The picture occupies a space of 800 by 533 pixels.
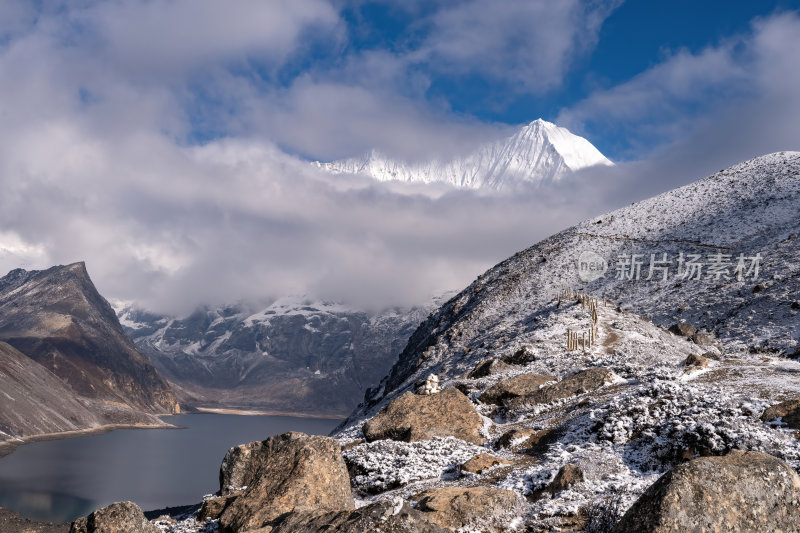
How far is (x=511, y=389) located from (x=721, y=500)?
23310 millimetres

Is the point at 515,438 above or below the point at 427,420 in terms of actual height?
below

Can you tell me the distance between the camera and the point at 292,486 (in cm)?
1897

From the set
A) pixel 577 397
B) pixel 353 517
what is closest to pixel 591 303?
pixel 577 397

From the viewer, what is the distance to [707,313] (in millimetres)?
67250

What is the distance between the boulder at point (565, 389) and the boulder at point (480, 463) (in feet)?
32.9

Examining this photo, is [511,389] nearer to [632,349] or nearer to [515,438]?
[515,438]

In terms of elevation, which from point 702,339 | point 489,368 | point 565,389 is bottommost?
point 565,389

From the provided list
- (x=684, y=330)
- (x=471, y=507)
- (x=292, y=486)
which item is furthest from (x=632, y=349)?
(x=292, y=486)

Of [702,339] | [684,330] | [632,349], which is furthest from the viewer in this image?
[684,330]

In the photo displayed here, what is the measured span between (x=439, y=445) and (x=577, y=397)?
1035cm

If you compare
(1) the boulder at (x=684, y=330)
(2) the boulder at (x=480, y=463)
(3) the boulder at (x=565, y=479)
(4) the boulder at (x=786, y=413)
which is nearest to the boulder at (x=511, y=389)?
(2) the boulder at (x=480, y=463)

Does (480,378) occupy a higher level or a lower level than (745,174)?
lower

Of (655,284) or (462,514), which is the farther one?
(655,284)

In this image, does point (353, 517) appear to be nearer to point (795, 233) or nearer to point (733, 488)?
point (733, 488)
